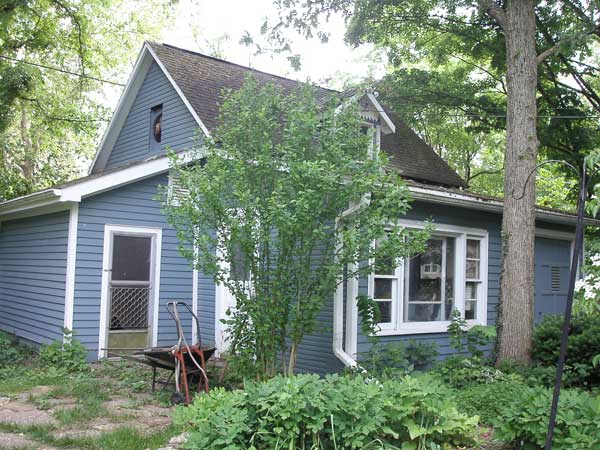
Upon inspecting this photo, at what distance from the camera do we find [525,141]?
9156mm

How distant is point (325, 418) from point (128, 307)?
6804 millimetres

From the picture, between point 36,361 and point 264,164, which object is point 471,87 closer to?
point 264,164

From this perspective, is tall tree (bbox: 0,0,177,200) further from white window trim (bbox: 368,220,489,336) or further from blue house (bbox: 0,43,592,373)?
white window trim (bbox: 368,220,489,336)

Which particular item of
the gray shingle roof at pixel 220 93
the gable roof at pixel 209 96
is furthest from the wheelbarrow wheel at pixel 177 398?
the gray shingle roof at pixel 220 93

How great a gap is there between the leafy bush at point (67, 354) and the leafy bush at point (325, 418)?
5.15 meters

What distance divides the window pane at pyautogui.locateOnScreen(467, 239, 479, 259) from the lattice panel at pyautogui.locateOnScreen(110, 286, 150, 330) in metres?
5.50

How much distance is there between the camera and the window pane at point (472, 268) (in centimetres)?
1029

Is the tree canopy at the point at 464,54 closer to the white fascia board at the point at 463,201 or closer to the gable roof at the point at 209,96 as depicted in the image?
the gable roof at the point at 209,96

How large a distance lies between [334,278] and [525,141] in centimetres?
410

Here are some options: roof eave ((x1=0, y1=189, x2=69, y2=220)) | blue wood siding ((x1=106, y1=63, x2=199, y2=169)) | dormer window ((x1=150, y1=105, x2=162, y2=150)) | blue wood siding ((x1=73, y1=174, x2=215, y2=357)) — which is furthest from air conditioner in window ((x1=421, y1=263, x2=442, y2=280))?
dormer window ((x1=150, y1=105, x2=162, y2=150))

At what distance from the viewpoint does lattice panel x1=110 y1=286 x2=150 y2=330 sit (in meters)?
10.3

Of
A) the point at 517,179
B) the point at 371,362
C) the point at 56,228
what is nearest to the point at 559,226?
the point at 517,179

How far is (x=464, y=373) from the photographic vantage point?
7949 mm

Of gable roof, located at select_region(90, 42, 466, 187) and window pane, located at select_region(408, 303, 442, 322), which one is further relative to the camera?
gable roof, located at select_region(90, 42, 466, 187)
